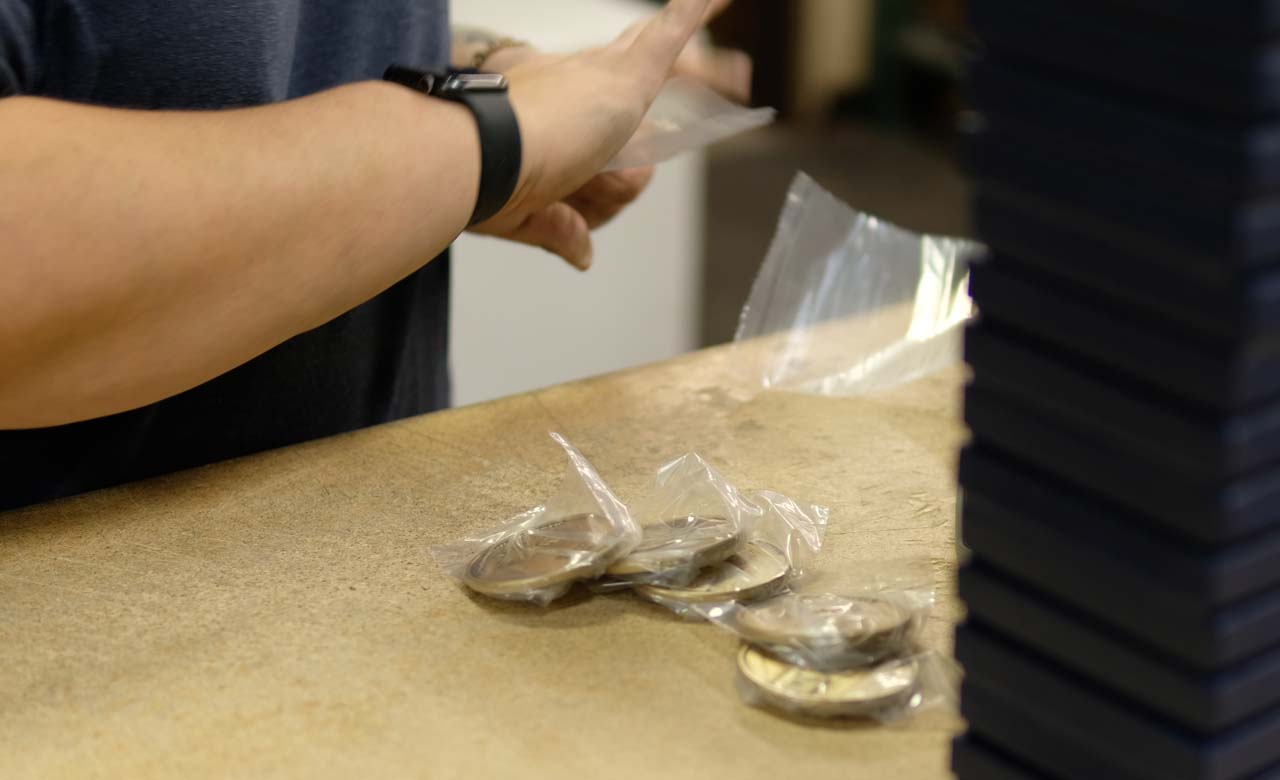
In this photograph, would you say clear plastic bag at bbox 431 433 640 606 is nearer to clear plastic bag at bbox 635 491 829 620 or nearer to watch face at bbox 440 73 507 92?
clear plastic bag at bbox 635 491 829 620

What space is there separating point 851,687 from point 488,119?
343mm

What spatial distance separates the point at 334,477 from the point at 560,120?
0.75ft

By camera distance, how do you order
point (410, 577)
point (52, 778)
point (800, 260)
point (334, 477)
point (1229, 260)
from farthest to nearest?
point (800, 260) → point (334, 477) → point (410, 577) → point (52, 778) → point (1229, 260)

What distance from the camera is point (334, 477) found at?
791mm

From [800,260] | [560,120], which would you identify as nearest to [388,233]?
[560,120]

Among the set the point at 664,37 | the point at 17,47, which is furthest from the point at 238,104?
the point at 664,37

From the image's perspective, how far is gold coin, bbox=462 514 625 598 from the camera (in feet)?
2.12

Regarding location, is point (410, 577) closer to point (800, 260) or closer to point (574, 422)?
point (574, 422)

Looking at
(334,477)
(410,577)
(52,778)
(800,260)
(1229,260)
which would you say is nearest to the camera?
(1229,260)

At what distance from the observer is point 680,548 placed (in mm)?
658

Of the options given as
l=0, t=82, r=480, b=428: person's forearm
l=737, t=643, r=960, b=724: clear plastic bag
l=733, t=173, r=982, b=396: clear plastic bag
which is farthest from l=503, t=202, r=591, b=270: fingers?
l=737, t=643, r=960, b=724: clear plastic bag

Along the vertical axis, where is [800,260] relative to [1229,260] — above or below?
below

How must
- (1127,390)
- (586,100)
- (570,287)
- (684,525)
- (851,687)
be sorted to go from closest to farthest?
(1127,390) → (851,687) → (684,525) → (586,100) → (570,287)

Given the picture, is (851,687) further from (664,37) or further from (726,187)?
(726,187)
